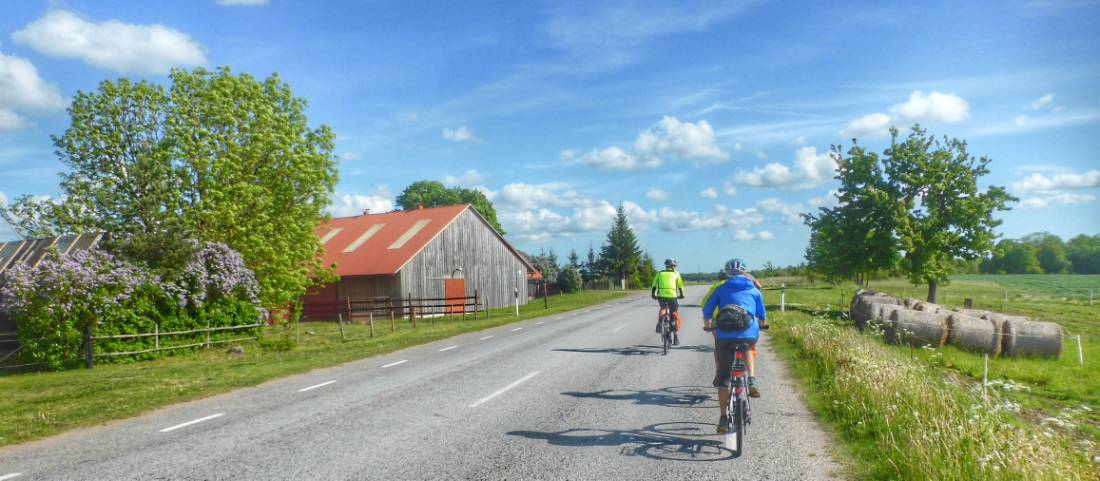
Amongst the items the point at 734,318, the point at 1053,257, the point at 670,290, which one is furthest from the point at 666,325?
the point at 1053,257

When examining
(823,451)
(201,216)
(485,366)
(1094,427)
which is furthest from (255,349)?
(1094,427)

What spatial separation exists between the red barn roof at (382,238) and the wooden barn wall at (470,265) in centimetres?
58

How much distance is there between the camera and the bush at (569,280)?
68875mm

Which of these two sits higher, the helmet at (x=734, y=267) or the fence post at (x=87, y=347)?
the helmet at (x=734, y=267)

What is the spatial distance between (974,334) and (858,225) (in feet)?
54.2

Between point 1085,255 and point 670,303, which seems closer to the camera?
point 670,303

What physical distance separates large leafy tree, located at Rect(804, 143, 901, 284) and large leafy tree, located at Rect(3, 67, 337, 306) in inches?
927

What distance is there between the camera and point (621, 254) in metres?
78.9

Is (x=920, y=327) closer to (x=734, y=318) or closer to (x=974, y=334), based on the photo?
(x=974, y=334)

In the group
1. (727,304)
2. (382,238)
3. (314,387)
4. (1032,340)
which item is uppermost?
(382,238)

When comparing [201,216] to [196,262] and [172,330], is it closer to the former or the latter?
[196,262]

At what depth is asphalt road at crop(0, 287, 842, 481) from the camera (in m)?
5.89

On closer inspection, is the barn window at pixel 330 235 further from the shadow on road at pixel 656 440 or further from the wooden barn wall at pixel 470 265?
the shadow on road at pixel 656 440

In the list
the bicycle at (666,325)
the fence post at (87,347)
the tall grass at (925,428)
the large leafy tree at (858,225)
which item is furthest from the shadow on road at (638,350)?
the large leafy tree at (858,225)
